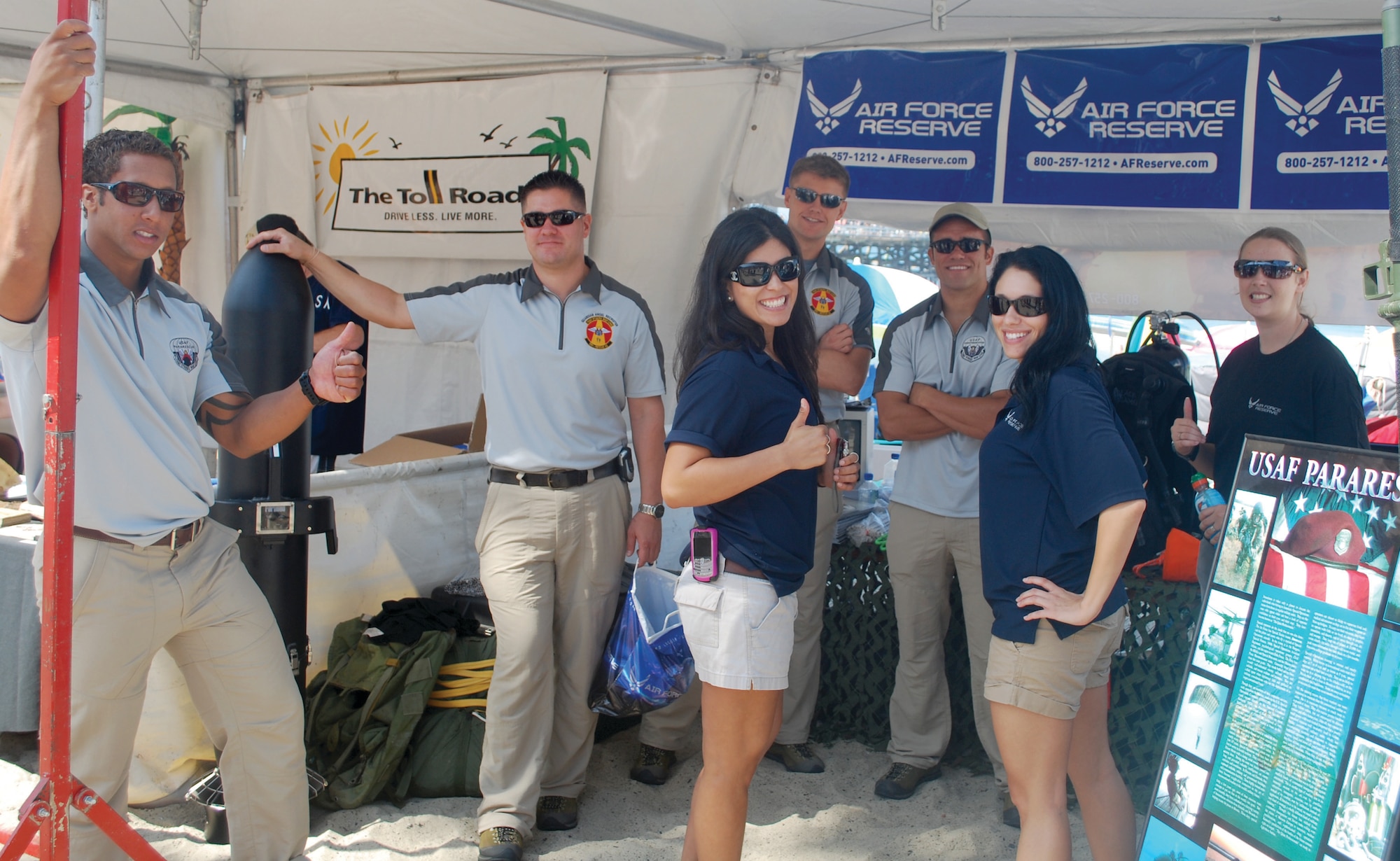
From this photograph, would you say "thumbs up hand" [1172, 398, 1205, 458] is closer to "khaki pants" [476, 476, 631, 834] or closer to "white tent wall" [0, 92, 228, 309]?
"khaki pants" [476, 476, 631, 834]

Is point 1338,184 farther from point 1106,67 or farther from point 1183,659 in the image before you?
point 1183,659

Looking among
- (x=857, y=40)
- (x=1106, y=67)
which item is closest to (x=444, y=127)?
(x=857, y=40)

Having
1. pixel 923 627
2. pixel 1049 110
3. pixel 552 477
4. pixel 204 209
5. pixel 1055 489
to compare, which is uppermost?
pixel 1049 110

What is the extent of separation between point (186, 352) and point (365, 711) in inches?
52.8

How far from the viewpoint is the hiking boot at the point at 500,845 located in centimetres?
276

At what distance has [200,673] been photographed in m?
2.34

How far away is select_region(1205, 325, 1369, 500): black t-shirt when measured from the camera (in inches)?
110

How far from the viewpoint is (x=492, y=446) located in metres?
3.00

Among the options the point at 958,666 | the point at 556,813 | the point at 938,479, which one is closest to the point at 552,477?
the point at 556,813

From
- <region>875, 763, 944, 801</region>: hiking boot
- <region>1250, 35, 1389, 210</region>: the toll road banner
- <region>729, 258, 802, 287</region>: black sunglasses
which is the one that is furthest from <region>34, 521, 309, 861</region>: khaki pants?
<region>1250, 35, 1389, 210</region>: the toll road banner

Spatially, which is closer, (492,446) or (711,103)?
(492,446)

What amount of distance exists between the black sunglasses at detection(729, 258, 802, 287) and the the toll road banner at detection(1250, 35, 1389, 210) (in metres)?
2.54

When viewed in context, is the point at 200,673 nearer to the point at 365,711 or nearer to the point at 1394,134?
the point at 365,711

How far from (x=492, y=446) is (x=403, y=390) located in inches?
112
